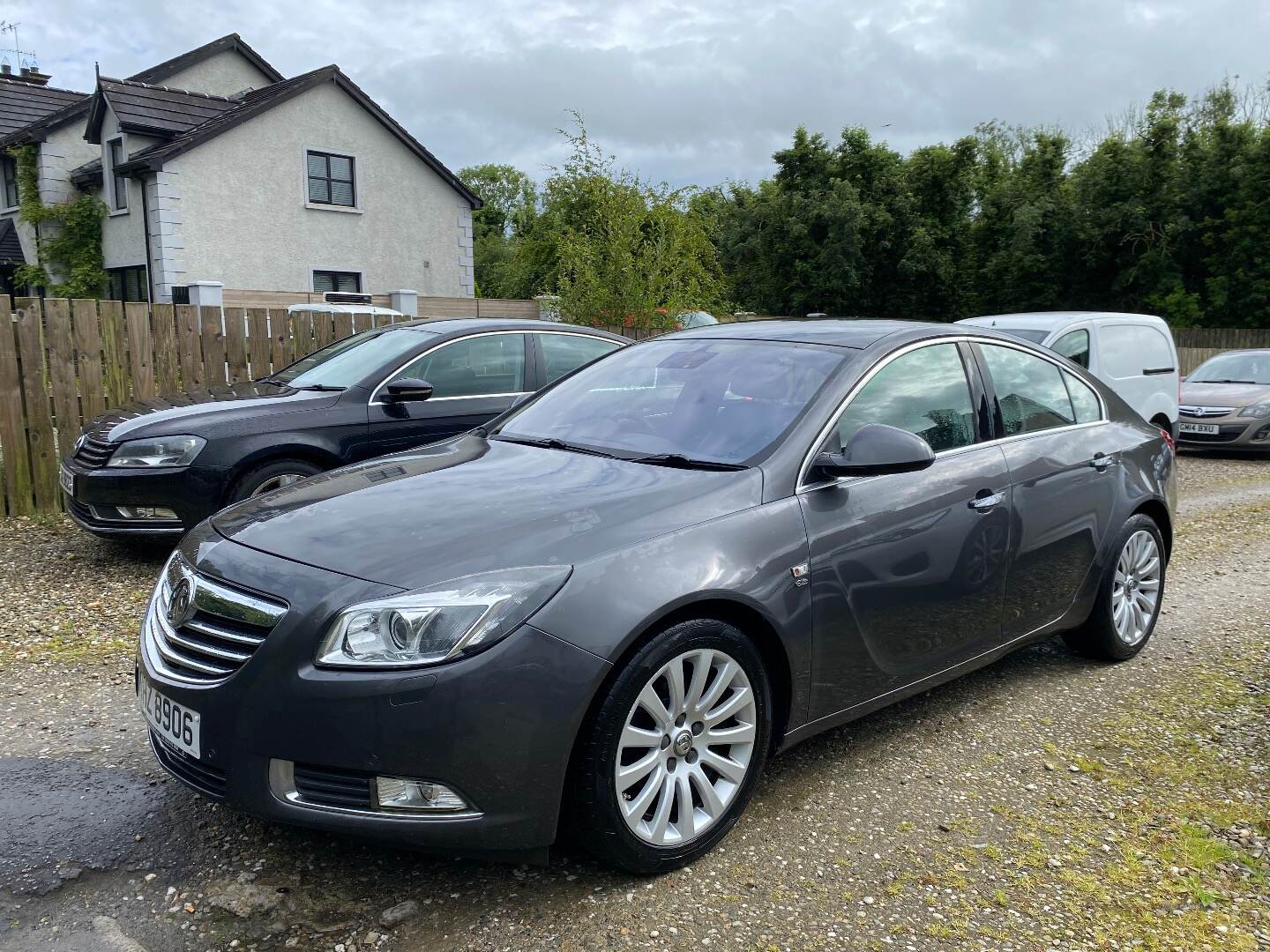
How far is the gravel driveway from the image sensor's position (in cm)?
267

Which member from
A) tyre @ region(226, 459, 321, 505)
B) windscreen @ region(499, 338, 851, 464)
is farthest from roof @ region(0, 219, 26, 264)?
windscreen @ region(499, 338, 851, 464)

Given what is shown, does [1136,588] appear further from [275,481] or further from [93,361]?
[93,361]

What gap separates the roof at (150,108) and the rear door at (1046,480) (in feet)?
81.8

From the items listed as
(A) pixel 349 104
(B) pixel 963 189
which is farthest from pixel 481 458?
(B) pixel 963 189

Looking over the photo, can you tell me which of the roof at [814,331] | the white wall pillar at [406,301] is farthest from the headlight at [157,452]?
the white wall pillar at [406,301]

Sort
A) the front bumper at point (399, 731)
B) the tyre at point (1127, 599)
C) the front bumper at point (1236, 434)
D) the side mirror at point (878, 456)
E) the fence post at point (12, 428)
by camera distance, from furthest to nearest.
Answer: the front bumper at point (1236, 434) → the fence post at point (12, 428) → the tyre at point (1127, 599) → the side mirror at point (878, 456) → the front bumper at point (399, 731)

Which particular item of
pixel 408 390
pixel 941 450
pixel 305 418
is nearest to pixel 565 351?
pixel 408 390

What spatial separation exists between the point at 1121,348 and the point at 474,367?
6.70 metres

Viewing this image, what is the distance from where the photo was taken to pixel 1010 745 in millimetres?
3869

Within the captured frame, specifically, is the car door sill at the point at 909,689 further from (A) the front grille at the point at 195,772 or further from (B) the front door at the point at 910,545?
(A) the front grille at the point at 195,772

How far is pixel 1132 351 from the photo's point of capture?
10.1m

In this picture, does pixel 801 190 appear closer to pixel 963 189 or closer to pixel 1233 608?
pixel 963 189

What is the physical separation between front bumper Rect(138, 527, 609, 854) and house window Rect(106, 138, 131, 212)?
25.8 meters

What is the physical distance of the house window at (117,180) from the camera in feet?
80.3
